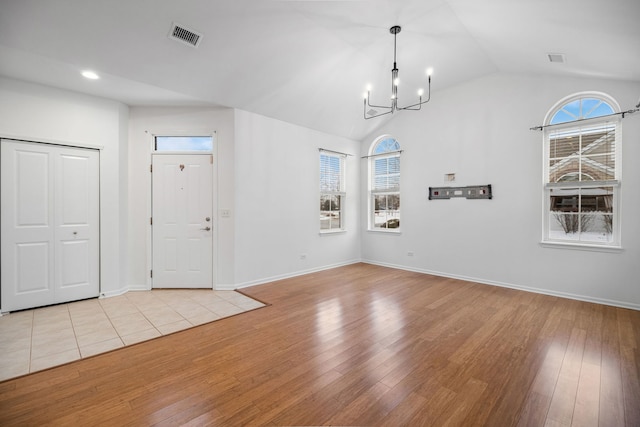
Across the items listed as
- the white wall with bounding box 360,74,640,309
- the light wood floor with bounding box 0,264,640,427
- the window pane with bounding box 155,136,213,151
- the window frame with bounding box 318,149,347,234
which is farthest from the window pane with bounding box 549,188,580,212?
the window pane with bounding box 155,136,213,151

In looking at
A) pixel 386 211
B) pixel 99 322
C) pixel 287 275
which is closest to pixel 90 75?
pixel 99 322

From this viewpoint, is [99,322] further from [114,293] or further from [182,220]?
[182,220]

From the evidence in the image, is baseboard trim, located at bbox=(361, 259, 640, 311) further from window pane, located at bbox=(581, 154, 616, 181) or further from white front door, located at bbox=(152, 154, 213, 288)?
white front door, located at bbox=(152, 154, 213, 288)

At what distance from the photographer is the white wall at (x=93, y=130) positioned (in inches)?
135

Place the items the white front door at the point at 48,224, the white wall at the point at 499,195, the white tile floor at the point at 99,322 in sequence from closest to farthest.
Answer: the white tile floor at the point at 99,322 < the white front door at the point at 48,224 < the white wall at the point at 499,195

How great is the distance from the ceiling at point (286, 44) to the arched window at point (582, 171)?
1.68 feet

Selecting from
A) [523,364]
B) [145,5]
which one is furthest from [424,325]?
[145,5]

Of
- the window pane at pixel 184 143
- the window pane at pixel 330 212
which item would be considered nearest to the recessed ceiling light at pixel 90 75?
the window pane at pixel 184 143

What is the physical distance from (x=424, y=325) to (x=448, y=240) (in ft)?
8.25

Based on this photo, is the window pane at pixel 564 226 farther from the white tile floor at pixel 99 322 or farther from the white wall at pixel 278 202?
the white tile floor at pixel 99 322

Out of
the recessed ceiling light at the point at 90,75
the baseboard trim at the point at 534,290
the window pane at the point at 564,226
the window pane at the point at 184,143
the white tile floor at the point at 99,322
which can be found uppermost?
the recessed ceiling light at the point at 90,75

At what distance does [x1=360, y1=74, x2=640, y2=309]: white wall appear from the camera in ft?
11.9

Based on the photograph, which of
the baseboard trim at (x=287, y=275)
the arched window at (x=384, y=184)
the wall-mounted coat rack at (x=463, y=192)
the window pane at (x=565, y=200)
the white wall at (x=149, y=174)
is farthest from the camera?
the arched window at (x=384, y=184)

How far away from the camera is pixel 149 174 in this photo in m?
4.36
